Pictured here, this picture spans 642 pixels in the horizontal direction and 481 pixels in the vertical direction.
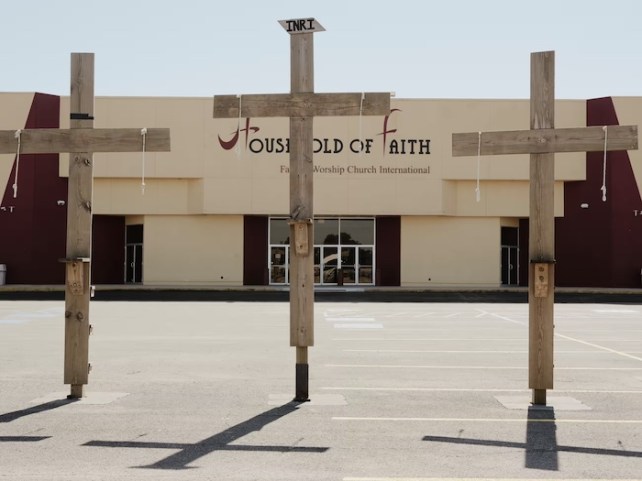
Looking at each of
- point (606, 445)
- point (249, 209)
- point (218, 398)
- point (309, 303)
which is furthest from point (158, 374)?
point (249, 209)

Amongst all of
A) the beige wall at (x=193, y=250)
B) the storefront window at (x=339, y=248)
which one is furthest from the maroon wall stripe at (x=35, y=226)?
the storefront window at (x=339, y=248)

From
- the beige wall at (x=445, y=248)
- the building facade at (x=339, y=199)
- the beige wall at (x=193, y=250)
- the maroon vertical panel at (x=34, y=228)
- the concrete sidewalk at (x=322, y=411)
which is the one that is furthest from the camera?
the beige wall at (x=445, y=248)

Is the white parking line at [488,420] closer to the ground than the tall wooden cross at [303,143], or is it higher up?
closer to the ground

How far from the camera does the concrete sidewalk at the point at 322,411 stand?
6.82m

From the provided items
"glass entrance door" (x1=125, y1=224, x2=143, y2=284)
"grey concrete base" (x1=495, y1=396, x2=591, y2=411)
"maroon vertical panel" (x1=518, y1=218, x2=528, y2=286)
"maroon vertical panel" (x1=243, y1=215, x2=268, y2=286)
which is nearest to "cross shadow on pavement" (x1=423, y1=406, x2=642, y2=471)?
"grey concrete base" (x1=495, y1=396, x2=591, y2=411)

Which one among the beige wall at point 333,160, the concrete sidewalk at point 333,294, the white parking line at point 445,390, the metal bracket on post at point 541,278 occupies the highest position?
the beige wall at point 333,160

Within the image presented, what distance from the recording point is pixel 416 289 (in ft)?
138

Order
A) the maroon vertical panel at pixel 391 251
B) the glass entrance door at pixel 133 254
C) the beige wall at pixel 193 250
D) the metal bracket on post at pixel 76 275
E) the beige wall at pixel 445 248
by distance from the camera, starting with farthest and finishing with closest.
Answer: the glass entrance door at pixel 133 254, the maroon vertical panel at pixel 391 251, the beige wall at pixel 445 248, the beige wall at pixel 193 250, the metal bracket on post at pixel 76 275

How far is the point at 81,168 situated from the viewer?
10.1 m

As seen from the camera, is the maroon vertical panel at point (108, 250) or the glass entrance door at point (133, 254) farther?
the glass entrance door at point (133, 254)

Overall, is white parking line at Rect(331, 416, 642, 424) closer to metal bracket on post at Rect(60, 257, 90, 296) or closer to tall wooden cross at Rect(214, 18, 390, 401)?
tall wooden cross at Rect(214, 18, 390, 401)

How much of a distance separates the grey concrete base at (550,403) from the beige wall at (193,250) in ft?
112

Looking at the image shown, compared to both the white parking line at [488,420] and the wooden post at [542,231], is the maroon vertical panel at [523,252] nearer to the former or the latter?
the wooden post at [542,231]

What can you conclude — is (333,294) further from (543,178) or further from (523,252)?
(543,178)
